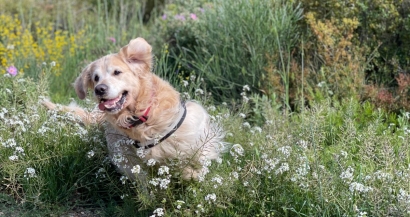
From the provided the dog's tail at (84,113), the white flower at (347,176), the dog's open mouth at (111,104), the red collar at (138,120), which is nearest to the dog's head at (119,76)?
the dog's open mouth at (111,104)

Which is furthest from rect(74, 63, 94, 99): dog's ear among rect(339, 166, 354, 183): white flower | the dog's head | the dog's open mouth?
rect(339, 166, 354, 183): white flower

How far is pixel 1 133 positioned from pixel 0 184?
401 mm

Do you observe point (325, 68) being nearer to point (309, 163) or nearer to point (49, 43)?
point (309, 163)

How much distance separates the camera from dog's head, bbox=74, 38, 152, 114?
163 inches

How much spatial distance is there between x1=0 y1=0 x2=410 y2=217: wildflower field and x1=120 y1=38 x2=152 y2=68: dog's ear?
2.15ft

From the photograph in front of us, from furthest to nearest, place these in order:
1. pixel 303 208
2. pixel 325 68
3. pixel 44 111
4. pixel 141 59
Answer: pixel 325 68
pixel 44 111
pixel 141 59
pixel 303 208

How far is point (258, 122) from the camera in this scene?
18.6 feet

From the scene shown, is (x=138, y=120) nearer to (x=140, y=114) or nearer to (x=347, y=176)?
(x=140, y=114)

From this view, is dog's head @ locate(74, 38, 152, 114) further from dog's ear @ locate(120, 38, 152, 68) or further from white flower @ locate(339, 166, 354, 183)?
white flower @ locate(339, 166, 354, 183)

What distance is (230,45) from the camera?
253 inches

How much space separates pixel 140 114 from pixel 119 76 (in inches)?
12.5

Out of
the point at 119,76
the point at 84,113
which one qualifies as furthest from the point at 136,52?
the point at 84,113

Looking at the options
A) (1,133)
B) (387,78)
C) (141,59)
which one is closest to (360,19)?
(387,78)

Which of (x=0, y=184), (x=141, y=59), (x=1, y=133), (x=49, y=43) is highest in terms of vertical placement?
(x=141, y=59)
